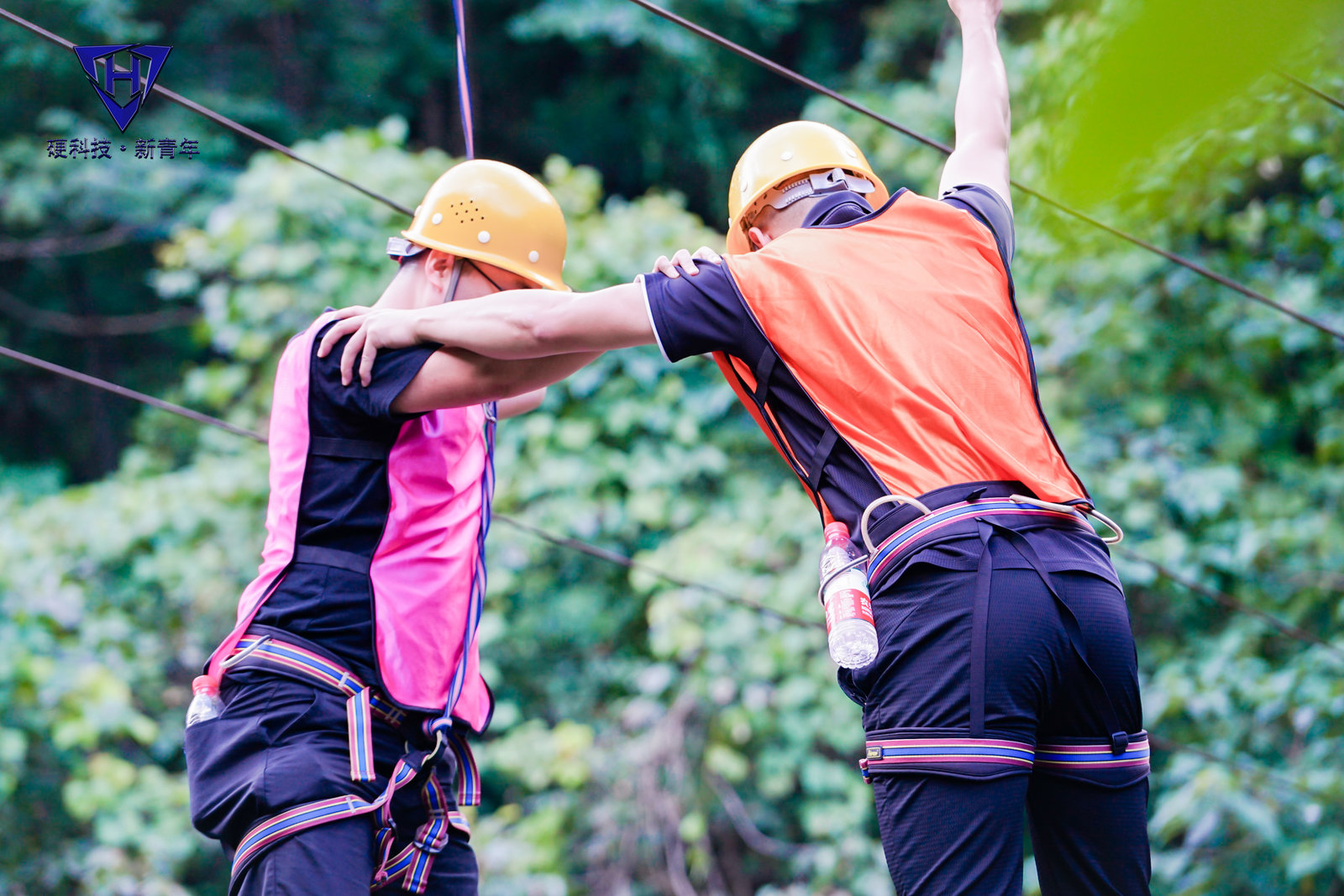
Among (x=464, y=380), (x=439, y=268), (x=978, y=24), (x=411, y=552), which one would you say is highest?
(x=978, y=24)

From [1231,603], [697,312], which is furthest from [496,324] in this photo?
[1231,603]

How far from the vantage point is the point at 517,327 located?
165 centimetres

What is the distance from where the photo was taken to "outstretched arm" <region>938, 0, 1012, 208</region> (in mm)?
1815

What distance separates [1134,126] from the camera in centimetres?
43

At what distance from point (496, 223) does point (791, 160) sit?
532 mm

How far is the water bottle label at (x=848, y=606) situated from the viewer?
145cm

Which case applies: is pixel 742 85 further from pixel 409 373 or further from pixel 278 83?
pixel 409 373

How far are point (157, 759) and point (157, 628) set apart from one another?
60 centimetres

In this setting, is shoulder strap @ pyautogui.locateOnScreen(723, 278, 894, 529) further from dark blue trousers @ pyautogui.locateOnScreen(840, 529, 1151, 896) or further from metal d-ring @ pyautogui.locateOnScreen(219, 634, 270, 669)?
metal d-ring @ pyautogui.locateOnScreen(219, 634, 270, 669)

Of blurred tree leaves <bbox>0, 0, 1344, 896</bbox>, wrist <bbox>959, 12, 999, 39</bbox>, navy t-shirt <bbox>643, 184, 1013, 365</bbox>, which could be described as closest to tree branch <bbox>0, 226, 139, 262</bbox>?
blurred tree leaves <bbox>0, 0, 1344, 896</bbox>

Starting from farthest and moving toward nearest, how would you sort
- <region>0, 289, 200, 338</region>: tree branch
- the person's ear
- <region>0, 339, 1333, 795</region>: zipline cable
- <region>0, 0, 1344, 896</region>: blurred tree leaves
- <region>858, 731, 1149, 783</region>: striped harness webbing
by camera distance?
1. <region>0, 289, 200, 338</region>: tree branch
2. <region>0, 0, 1344, 896</region>: blurred tree leaves
3. <region>0, 339, 1333, 795</region>: zipline cable
4. the person's ear
5. <region>858, 731, 1149, 783</region>: striped harness webbing

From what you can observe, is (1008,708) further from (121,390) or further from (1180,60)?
(121,390)

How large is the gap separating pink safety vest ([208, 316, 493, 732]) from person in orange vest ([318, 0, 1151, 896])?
29 centimetres

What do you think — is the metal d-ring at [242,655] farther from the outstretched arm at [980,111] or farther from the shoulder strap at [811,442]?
the outstretched arm at [980,111]
